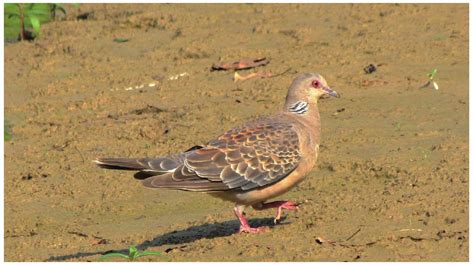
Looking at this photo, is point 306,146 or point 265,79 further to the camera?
point 265,79

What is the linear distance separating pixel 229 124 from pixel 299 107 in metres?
1.96

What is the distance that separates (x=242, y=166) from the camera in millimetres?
8648

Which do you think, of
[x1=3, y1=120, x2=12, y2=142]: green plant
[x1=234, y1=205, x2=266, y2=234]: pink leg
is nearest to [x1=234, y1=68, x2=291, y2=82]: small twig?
[x1=3, y1=120, x2=12, y2=142]: green plant

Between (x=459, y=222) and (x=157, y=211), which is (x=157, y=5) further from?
(x=459, y=222)

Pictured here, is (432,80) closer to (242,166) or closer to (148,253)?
(242,166)

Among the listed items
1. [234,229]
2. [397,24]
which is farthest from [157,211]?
[397,24]

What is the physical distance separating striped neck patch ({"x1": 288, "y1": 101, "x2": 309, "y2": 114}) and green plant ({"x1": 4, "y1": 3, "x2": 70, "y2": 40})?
5164 mm

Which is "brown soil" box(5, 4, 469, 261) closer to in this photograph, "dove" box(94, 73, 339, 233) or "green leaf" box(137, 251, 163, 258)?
"green leaf" box(137, 251, 163, 258)

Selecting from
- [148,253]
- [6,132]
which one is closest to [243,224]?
[148,253]

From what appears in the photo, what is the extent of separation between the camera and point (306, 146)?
8.81 metres

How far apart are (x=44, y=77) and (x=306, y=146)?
195 inches

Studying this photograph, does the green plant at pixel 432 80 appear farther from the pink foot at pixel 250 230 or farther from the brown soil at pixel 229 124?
the pink foot at pixel 250 230

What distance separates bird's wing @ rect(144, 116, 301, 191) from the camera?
8.58 m

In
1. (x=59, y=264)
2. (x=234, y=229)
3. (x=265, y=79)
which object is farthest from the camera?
(x=265, y=79)
